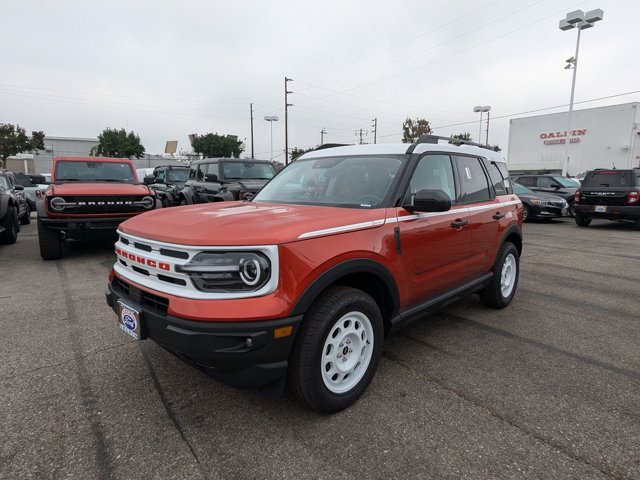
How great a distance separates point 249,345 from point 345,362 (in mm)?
822

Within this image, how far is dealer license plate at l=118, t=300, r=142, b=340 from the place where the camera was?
95.0 inches

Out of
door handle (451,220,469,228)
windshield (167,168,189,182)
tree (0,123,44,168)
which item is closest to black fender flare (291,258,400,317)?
door handle (451,220,469,228)

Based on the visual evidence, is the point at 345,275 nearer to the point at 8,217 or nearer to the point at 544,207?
the point at 8,217

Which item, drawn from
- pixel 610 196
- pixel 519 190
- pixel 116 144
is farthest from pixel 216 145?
pixel 610 196

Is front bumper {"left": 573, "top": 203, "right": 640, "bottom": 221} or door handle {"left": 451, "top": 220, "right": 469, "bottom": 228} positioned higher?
door handle {"left": 451, "top": 220, "right": 469, "bottom": 228}

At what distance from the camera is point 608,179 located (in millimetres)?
11867

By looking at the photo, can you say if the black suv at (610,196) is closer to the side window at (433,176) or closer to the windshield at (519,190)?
the windshield at (519,190)

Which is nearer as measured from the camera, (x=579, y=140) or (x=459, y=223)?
(x=459, y=223)

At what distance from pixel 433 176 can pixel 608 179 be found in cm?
1145

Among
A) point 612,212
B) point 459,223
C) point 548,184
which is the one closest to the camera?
point 459,223

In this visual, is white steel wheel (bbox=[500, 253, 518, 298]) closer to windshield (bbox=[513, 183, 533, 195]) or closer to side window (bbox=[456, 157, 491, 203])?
side window (bbox=[456, 157, 491, 203])

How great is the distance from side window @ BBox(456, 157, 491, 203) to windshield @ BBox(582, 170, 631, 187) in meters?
10.2

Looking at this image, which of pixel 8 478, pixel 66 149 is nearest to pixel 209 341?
pixel 8 478

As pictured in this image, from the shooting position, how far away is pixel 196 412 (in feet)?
8.51
